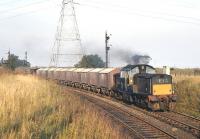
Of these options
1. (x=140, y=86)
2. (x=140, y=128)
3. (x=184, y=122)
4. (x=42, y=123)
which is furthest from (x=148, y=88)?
(x=42, y=123)

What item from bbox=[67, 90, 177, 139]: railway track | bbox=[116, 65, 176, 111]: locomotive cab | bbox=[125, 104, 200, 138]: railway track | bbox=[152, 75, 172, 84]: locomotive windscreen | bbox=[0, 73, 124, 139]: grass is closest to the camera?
bbox=[0, 73, 124, 139]: grass

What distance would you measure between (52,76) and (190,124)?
47958 mm

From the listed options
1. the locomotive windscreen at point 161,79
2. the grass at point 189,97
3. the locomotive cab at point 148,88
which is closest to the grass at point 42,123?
the locomotive cab at point 148,88

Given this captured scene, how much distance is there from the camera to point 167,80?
1061 inches

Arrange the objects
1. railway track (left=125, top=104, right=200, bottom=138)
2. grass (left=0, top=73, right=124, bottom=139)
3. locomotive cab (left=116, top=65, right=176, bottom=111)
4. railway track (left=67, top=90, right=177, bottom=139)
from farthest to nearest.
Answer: locomotive cab (left=116, top=65, right=176, bottom=111), railway track (left=125, top=104, right=200, bottom=138), railway track (left=67, top=90, right=177, bottom=139), grass (left=0, top=73, right=124, bottom=139)

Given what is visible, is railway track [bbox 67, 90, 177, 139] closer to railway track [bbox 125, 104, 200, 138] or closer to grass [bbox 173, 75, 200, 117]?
railway track [bbox 125, 104, 200, 138]

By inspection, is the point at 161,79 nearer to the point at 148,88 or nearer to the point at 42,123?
the point at 148,88

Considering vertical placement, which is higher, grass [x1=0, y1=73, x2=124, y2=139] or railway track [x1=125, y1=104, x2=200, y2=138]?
grass [x1=0, y1=73, x2=124, y2=139]

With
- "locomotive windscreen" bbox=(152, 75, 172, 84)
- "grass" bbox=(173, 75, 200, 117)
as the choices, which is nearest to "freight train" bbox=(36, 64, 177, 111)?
"locomotive windscreen" bbox=(152, 75, 172, 84)

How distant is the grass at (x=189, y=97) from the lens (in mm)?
26508

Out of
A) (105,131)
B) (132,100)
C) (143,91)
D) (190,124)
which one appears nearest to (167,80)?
(143,91)

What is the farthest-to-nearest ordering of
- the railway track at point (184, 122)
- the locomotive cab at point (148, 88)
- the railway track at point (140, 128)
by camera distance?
the locomotive cab at point (148, 88)
the railway track at point (184, 122)
the railway track at point (140, 128)

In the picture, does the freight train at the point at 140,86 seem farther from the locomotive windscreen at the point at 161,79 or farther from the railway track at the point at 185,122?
the railway track at the point at 185,122

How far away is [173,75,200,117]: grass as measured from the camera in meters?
26.5
